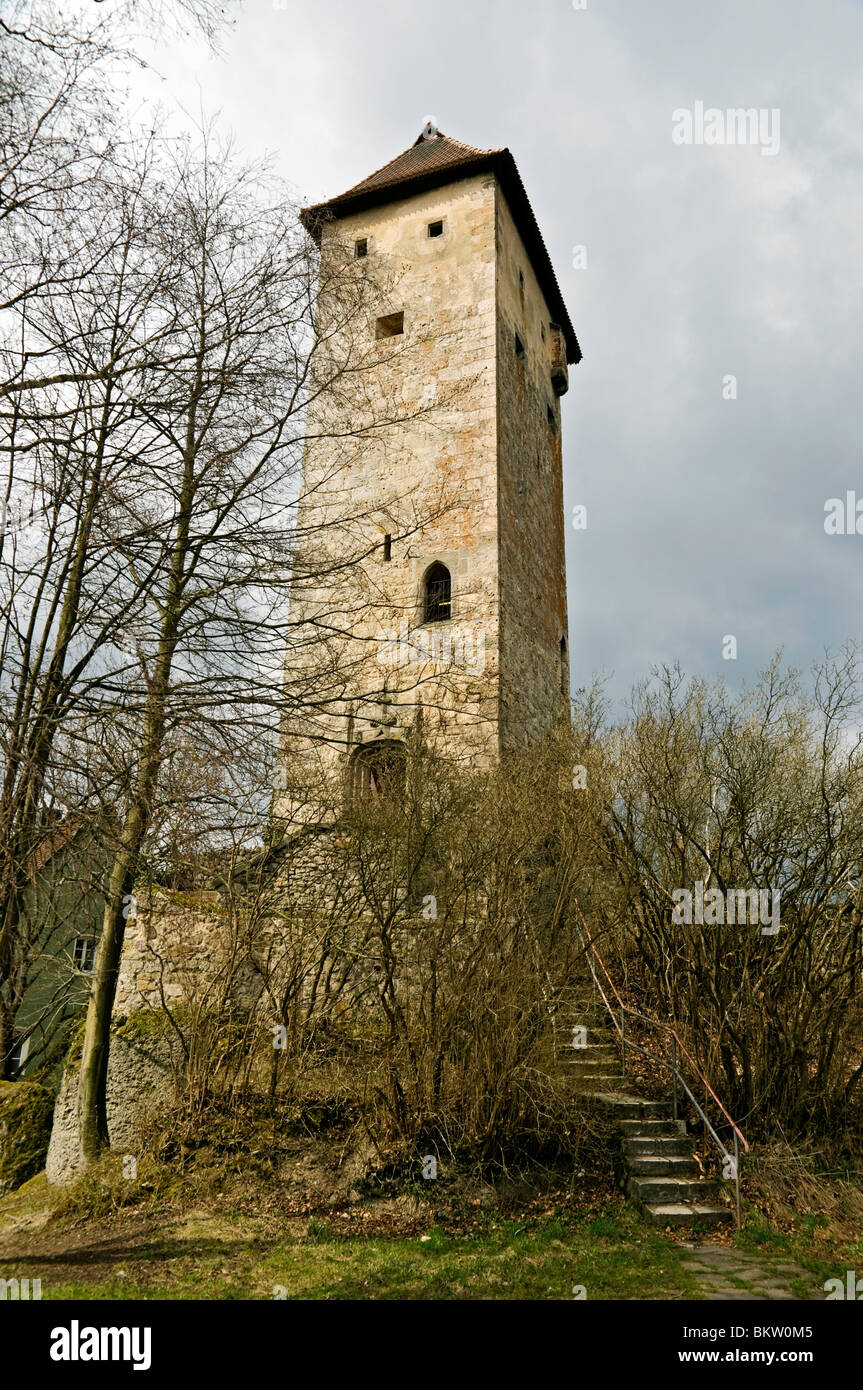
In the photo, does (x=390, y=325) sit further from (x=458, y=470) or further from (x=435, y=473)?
(x=458, y=470)

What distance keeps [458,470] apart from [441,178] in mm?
6503

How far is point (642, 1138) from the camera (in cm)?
847

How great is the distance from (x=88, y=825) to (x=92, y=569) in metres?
1.59

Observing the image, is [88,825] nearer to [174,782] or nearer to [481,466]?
[174,782]

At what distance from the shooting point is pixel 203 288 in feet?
19.9

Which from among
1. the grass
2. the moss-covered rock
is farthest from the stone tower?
the grass

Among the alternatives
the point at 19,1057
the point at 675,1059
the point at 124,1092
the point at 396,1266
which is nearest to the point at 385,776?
the point at 124,1092

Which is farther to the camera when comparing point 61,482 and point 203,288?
point 203,288

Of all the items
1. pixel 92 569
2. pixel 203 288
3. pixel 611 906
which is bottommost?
pixel 611 906

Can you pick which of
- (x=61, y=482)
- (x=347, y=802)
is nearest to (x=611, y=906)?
(x=347, y=802)

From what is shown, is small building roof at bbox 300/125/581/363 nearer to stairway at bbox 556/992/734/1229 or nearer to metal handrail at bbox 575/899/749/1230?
metal handrail at bbox 575/899/749/1230

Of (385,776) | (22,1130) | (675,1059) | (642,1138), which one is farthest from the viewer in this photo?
(385,776)

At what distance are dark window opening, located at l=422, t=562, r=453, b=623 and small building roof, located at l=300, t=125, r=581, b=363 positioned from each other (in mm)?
6873

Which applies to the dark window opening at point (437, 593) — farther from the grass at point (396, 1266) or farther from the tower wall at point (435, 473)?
the grass at point (396, 1266)
